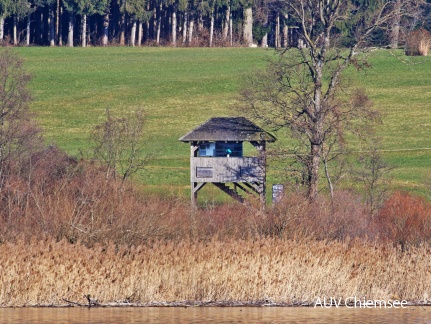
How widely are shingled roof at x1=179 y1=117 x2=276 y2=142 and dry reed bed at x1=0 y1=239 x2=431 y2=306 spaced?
652 inches

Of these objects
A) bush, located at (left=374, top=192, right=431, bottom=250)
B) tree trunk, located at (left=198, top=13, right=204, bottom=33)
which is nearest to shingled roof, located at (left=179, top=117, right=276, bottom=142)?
bush, located at (left=374, top=192, right=431, bottom=250)

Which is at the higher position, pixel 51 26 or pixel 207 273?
pixel 51 26

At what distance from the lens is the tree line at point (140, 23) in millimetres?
98188

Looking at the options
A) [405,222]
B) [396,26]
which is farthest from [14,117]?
[405,222]

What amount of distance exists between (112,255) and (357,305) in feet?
22.0

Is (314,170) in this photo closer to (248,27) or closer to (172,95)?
(172,95)

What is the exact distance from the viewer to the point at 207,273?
26078 millimetres

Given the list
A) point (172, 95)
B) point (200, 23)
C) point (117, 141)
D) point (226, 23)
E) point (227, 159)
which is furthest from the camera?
point (200, 23)

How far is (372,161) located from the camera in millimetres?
44312

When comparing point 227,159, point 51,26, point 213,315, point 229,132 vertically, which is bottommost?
point 213,315

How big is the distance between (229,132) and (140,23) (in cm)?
6007

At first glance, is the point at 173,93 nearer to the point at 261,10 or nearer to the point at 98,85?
the point at 98,85

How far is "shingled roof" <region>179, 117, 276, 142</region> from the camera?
44.0 metres

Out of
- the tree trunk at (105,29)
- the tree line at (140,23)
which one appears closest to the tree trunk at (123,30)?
the tree line at (140,23)
